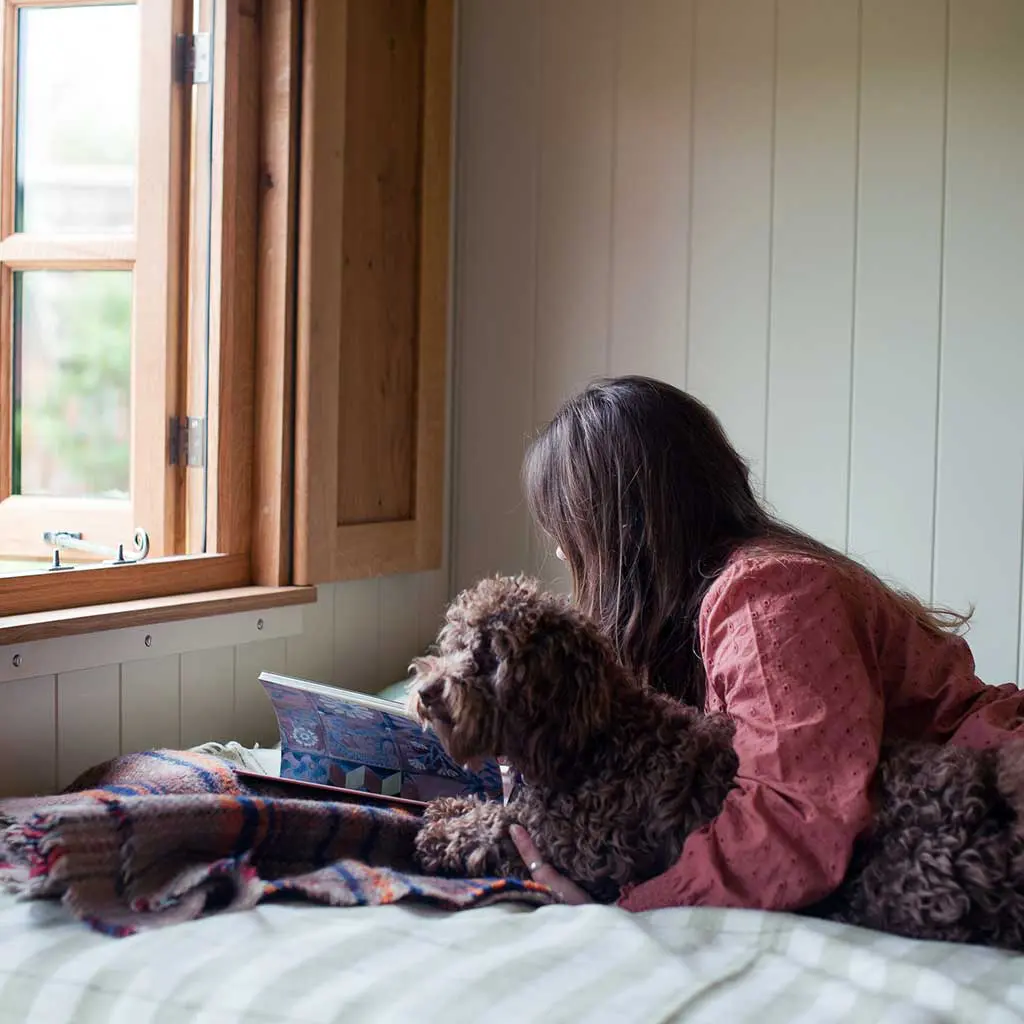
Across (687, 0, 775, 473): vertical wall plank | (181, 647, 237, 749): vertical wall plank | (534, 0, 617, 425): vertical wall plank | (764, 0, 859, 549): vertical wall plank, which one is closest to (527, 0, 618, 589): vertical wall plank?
(534, 0, 617, 425): vertical wall plank

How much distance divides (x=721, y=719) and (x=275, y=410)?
117 centimetres

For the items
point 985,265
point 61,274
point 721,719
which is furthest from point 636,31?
point 721,719

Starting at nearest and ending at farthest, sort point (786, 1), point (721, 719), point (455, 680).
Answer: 1. point (455, 680)
2. point (721, 719)
3. point (786, 1)

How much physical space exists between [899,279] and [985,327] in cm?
19

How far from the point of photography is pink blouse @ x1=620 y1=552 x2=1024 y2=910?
1188mm

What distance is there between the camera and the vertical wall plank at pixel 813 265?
244 centimetres

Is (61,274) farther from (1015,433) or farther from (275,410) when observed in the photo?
(1015,433)

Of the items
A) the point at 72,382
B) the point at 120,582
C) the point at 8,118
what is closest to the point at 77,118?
the point at 8,118

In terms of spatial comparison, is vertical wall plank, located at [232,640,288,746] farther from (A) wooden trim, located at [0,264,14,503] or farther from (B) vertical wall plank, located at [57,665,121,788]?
(A) wooden trim, located at [0,264,14,503]

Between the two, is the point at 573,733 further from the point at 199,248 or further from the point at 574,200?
the point at 574,200

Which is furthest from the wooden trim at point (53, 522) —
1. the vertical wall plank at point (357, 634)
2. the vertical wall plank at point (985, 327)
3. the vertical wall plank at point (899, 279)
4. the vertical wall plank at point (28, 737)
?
the vertical wall plank at point (985, 327)

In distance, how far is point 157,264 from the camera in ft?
6.84

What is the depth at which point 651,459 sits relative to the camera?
1.48 metres

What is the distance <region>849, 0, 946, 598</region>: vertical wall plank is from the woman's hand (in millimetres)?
1354
